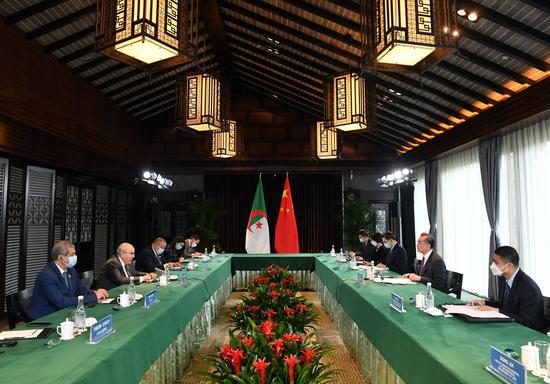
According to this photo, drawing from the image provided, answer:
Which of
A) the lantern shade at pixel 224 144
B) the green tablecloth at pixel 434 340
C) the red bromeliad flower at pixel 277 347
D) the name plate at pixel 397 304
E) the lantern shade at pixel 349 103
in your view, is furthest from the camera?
the lantern shade at pixel 224 144

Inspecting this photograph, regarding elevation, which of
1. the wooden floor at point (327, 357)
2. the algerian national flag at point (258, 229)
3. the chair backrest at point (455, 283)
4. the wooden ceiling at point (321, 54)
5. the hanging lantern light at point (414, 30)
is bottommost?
the wooden floor at point (327, 357)

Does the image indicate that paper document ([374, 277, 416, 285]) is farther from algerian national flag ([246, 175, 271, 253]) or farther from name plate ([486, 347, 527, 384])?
algerian national flag ([246, 175, 271, 253])

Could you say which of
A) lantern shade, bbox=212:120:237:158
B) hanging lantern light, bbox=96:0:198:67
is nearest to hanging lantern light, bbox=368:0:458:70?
hanging lantern light, bbox=96:0:198:67

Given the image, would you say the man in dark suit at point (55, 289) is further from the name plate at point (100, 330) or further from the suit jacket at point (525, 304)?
the suit jacket at point (525, 304)

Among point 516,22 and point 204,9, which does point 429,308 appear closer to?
point 516,22

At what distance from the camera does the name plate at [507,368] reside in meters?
1.55

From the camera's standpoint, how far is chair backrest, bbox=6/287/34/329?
9.91ft

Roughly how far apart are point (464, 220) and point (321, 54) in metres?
4.28

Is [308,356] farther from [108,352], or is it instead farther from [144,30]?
[144,30]

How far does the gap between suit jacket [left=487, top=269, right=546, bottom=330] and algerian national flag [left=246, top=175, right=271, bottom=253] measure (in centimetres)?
730

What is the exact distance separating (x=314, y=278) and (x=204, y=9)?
16.5 ft

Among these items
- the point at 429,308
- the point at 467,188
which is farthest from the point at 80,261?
the point at 467,188

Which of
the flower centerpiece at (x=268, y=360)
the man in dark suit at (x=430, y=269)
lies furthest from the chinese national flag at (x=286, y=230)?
the flower centerpiece at (x=268, y=360)

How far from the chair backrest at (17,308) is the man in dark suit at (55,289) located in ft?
0.14
